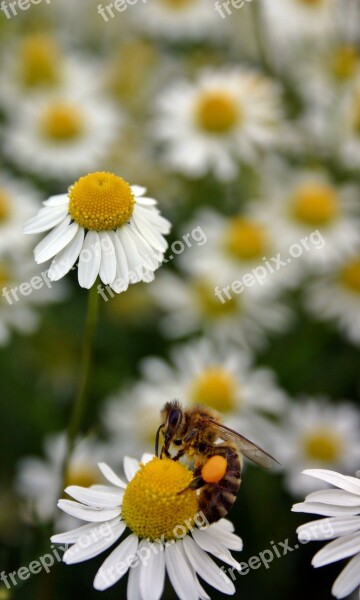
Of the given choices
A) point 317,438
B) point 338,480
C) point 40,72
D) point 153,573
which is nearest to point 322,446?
point 317,438

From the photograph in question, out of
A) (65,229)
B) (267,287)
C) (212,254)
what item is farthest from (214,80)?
(65,229)

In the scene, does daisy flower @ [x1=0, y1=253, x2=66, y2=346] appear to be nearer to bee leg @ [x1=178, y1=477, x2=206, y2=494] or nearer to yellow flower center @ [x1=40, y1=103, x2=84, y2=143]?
yellow flower center @ [x1=40, y1=103, x2=84, y2=143]

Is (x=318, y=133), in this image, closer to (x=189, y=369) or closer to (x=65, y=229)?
(x=189, y=369)

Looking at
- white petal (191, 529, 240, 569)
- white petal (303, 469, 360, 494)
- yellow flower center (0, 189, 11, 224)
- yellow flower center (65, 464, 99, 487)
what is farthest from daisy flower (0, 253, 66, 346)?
white petal (303, 469, 360, 494)

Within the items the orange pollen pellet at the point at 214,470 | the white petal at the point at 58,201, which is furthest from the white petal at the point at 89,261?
the orange pollen pellet at the point at 214,470

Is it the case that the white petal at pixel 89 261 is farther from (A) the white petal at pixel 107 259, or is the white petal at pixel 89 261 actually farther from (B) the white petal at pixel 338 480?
(B) the white petal at pixel 338 480

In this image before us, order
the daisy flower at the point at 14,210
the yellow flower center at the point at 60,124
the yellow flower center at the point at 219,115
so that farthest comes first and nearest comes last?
the yellow flower center at the point at 60,124
the yellow flower center at the point at 219,115
the daisy flower at the point at 14,210

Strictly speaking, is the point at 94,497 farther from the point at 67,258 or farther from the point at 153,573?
the point at 67,258
